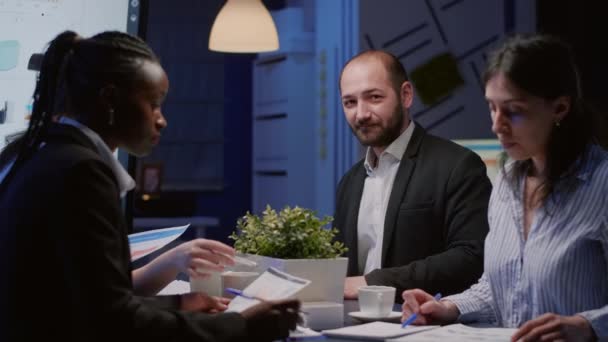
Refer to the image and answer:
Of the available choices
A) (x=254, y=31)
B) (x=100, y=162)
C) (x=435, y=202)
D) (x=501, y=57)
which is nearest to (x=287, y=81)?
(x=254, y=31)

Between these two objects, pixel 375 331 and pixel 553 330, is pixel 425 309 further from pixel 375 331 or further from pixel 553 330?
pixel 553 330

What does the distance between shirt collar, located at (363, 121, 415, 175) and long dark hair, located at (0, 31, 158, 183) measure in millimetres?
1506

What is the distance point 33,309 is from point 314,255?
0.68 m

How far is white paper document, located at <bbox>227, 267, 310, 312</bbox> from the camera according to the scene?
1677mm

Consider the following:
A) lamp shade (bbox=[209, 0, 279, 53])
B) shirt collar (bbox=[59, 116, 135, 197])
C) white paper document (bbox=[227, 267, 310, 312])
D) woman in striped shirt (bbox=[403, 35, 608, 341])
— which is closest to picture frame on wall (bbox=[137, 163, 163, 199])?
lamp shade (bbox=[209, 0, 279, 53])

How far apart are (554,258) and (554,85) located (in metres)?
0.37

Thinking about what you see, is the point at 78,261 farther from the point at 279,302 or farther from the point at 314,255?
the point at 314,255

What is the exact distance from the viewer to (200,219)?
6.32 meters

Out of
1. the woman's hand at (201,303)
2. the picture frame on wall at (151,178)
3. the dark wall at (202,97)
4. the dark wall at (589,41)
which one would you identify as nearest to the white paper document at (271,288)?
the woman's hand at (201,303)

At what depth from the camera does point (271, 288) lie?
171 centimetres

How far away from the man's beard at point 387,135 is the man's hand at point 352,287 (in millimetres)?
723

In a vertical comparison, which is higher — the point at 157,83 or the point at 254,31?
the point at 254,31

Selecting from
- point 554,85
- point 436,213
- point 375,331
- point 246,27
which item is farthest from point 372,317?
point 246,27

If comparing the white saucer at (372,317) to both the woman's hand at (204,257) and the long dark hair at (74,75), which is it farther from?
the long dark hair at (74,75)
